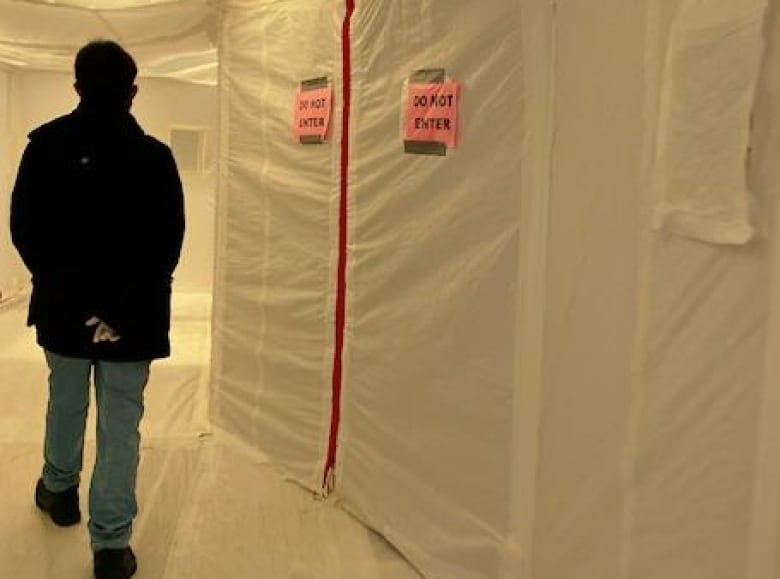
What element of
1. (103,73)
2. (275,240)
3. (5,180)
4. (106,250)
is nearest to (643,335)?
(106,250)

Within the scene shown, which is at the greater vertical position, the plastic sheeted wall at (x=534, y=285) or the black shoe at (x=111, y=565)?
the plastic sheeted wall at (x=534, y=285)

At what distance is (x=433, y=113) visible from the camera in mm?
2088

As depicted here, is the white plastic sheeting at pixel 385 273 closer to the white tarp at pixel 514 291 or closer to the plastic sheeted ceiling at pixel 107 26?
the white tarp at pixel 514 291

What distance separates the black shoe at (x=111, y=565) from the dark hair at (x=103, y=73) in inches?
43.7

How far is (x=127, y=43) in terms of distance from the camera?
3992 mm

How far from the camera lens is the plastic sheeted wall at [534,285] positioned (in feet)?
4.00

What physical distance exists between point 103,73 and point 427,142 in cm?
79

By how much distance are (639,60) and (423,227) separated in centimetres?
84

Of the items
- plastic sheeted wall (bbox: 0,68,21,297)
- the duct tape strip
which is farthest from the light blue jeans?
plastic sheeted wall (bbox: 0,68,21,297)

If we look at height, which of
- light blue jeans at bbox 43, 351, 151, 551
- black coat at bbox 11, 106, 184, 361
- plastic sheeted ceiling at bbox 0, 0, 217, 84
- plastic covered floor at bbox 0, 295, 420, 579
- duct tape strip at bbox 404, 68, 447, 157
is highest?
→ plastic sheeted ceiling at bbox 0, 0, 217, 84

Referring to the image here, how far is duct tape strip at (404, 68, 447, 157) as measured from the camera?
2.07 m

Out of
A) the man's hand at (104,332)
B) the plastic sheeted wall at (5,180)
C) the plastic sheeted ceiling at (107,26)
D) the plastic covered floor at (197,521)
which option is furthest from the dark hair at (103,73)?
the plastic sheeted wall at (5,180)

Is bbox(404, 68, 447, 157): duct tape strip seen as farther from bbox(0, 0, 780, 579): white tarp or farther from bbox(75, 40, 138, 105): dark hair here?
bbox(75, 40, 138, 105): dark hair

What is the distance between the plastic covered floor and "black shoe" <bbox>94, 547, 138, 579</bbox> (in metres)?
0.05
